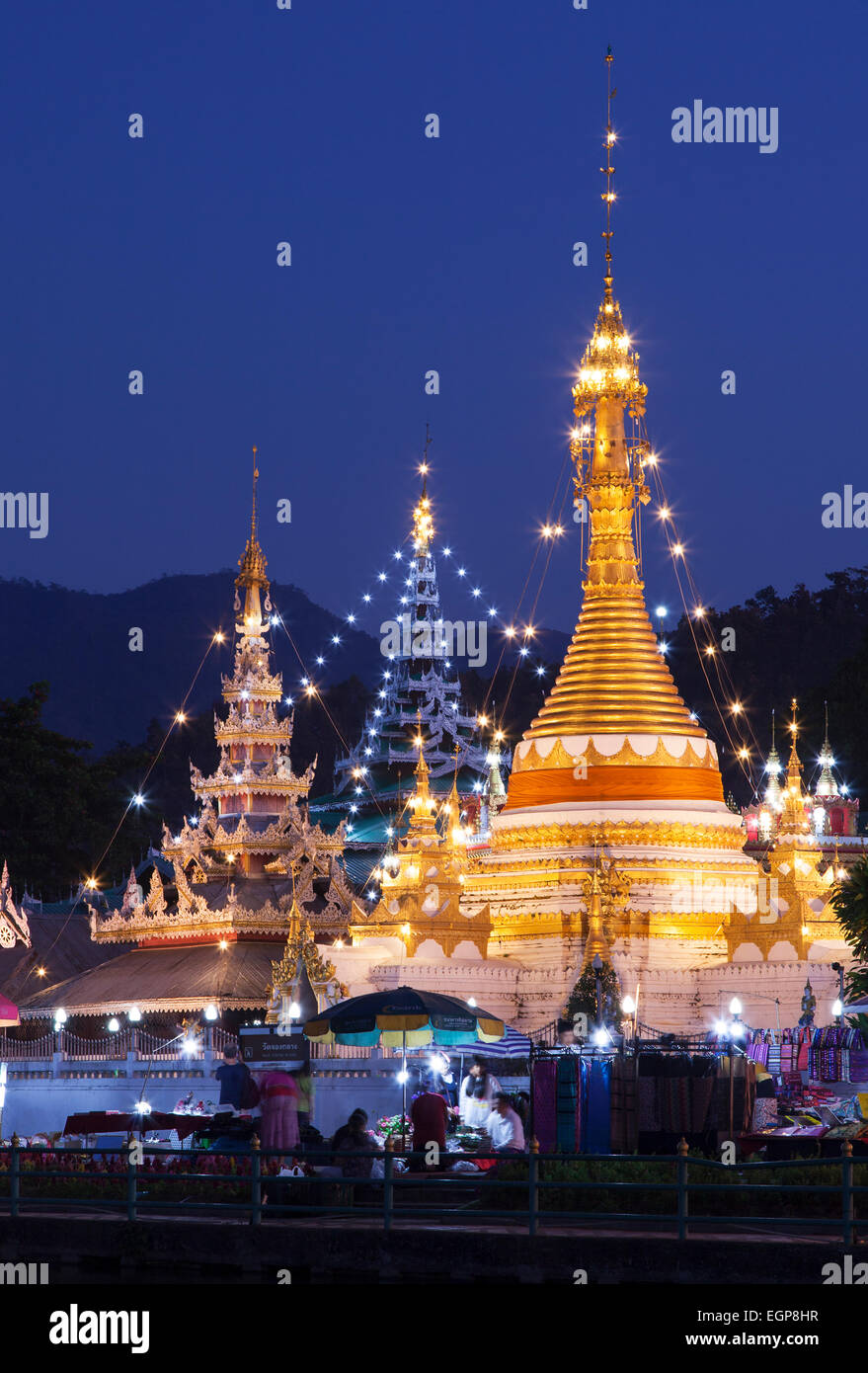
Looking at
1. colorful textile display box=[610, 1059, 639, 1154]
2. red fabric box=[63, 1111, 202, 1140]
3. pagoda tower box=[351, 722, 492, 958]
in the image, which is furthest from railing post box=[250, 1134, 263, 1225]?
pagoda tower box=[351, 722, 492, 958]

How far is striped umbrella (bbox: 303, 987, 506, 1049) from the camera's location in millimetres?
36188

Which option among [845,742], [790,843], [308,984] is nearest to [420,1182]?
[308,984]

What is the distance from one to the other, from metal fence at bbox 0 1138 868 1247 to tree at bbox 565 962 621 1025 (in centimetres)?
1684

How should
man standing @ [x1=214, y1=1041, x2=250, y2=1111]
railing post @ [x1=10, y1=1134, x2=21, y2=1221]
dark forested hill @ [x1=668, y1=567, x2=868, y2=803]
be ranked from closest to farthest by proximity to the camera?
railing post @ [x1=10, y1=1134, x2=21, y2=1221]
man standing @ [x1=214, y1=1041, x2=250, y2=1111]
dark forested hill @ [x1=668, y1=567, x2=868, y2=803]

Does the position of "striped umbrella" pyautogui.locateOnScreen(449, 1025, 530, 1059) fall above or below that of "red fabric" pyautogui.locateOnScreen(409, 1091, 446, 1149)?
above

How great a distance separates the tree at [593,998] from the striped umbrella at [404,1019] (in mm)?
8333

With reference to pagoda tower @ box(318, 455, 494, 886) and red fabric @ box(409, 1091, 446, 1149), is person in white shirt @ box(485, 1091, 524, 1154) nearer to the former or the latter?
red fabric @ box(409, 1091, 446, 1149)

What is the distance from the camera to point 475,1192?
27.9 metres

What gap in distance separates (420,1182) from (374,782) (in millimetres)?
61238

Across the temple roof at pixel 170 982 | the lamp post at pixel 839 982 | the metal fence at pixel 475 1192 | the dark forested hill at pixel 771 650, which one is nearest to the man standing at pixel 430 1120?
the metal fence at pixel 475 1192

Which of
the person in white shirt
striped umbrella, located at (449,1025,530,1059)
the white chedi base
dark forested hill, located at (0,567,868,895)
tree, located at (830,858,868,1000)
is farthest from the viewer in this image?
dark forested hill, located at (0,567,868,895)

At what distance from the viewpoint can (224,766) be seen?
63.8 metres
